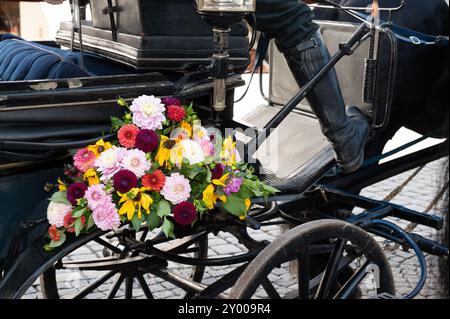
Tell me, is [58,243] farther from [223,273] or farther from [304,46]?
[223,273]

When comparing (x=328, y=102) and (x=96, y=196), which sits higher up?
(x=328, y=102)

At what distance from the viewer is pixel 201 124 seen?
2.23 m

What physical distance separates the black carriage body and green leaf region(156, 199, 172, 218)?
1.44ft

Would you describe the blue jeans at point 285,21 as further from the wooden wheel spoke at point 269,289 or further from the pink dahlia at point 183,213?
the wooden wheel spoke at point 269,289

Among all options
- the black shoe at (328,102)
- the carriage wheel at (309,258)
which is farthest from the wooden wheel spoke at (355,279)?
the black shoe at (328,102)

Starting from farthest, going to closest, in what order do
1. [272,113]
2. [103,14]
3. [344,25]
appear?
1. [272,113]
2. [344,25]
3. [103,14]

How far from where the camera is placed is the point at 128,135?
1915mm

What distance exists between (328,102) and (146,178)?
30.9 inches

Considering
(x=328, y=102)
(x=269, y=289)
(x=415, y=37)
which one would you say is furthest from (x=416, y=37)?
(x=269, y=289)

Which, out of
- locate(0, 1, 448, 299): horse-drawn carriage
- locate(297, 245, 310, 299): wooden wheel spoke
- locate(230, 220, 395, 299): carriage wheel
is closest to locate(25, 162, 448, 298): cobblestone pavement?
locate(0, 1, 448, 299): horse-drawn carriage

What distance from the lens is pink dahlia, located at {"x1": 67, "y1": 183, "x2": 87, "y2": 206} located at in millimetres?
1865
